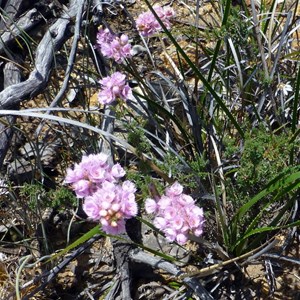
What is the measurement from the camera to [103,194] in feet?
4.66

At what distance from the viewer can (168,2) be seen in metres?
3.15

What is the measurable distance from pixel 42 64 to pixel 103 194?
0.75m

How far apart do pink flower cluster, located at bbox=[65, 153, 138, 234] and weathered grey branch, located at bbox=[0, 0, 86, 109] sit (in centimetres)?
48

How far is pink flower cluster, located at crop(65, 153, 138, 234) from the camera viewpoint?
1408 mm

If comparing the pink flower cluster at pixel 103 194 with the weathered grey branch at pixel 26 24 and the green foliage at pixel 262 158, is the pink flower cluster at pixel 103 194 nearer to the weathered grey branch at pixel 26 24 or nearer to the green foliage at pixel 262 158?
the green foliage at pixel 262 158

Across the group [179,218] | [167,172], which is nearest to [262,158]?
[167,172]

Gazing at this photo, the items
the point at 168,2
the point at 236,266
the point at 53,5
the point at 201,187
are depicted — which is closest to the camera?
the point at 201,187

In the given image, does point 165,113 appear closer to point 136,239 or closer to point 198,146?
point 198,146

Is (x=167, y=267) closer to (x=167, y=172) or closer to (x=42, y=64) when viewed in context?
(x=167, y=172)

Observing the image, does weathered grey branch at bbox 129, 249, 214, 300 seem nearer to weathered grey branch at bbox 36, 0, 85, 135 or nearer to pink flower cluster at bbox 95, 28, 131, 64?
weathered grey branch at bbox 36, 0, 85, 135

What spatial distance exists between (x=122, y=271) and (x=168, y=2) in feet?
5.44

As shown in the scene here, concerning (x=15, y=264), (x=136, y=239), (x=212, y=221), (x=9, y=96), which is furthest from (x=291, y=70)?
(x=15, y=264)

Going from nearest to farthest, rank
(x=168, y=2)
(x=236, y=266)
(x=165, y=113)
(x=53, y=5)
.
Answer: (x=236, y=266)
(x=165, y=113)
(x=53, y=5)
(x=168, y=2)

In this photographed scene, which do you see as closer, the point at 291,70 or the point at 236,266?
the point at 236,266
